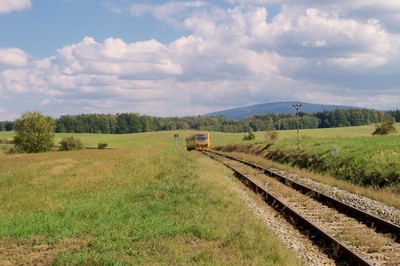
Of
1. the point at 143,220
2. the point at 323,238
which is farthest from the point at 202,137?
the point at 323,238

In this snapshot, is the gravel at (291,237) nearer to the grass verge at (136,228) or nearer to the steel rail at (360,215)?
the grass verge at (136,228)

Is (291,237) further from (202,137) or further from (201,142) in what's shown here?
(202,137)

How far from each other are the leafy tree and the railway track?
255 ft

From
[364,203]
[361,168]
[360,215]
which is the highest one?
[361,168]

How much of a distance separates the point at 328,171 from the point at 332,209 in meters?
11.1

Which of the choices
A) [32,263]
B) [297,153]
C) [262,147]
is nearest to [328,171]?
[297,153]

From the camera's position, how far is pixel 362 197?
15555mm

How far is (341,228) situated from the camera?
1070 centimetres

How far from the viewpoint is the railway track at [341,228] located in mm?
8227

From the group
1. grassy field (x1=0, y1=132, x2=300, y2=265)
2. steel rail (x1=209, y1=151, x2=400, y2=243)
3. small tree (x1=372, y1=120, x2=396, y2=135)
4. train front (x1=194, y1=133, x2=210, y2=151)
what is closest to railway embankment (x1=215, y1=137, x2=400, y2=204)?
steel rail (x1=209, y1=151, x2=400, y2=243)

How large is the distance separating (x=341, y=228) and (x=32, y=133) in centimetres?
8471

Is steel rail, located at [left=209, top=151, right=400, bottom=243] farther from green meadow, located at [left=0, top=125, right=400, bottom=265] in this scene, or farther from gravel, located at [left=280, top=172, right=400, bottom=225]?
green meadow, located at [left=0, top=125, right=400, bottom=265]

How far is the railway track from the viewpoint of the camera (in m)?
8.23

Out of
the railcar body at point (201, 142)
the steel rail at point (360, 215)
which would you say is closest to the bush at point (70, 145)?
the railcar body at point (201, 142)
